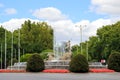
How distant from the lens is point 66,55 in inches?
2347

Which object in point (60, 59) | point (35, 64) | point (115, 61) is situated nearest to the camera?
point (35, 64)

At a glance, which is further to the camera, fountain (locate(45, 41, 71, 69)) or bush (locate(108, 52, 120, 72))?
fountain (locate(45, 41, 71, 69))

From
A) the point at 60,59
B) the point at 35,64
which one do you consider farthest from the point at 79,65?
the point at 60,59

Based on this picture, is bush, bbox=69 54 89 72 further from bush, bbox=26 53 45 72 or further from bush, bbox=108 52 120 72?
bush, bbox=108 52 120 72

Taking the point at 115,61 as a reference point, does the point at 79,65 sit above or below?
below

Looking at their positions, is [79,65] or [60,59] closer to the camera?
[79,65]

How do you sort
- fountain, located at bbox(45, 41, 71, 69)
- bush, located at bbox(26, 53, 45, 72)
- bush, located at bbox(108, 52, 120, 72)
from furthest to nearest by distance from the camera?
1. fountain, located at bbox(45, 41, 71, 69)
2. bush, located at bbox(108, 52, 120, 72)
3. bush, located at bbox(26, 53, 45, 72)

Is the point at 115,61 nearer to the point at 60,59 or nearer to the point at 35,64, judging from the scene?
the point at 35,64

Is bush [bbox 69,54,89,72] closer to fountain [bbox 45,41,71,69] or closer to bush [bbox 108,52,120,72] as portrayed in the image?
bush [bbox 108,52,120,72]

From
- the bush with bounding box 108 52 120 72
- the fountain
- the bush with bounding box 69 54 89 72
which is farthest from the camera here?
the fountain

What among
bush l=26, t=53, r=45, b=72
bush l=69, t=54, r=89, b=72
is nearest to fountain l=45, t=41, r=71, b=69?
bush l=26, t=53, r=45, b=72

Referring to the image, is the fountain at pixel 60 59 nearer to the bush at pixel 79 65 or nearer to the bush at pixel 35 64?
the bush at pixel 35 64

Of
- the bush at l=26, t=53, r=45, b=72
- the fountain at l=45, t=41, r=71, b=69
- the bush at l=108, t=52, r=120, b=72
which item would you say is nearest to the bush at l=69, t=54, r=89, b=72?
the bush at l=26, t=53, r=45, b=72

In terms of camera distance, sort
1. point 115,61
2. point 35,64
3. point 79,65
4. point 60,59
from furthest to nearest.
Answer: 1. point 60,59
2. point 115,61
3. point 35,64
4. point 79,65
